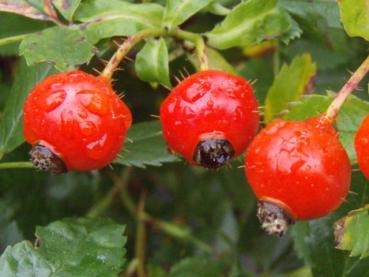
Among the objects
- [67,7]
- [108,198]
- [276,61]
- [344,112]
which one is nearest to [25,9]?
[67,7]

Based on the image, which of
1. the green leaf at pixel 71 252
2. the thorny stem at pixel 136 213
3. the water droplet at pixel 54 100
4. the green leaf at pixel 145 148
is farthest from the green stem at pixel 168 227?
the water droplet at pixel 54 100

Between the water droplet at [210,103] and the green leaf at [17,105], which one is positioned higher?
the water droplet at [210,103]

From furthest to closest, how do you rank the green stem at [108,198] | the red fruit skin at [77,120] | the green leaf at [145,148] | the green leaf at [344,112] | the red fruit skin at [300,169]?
the green stem at [108,198], the green leaf at [145,148], the green leaf at [344,112], the red fruit skin at [77,120], the red fruit skin at [300,169]

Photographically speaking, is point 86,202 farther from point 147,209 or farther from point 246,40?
point 246,40

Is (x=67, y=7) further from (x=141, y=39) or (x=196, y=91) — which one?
(x=196, y=91)

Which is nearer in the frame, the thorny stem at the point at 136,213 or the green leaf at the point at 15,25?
the green leaf at the point at 15,25

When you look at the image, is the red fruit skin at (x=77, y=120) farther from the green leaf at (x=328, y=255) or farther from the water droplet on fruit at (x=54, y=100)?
the green leaf at (x=328, y=255)
